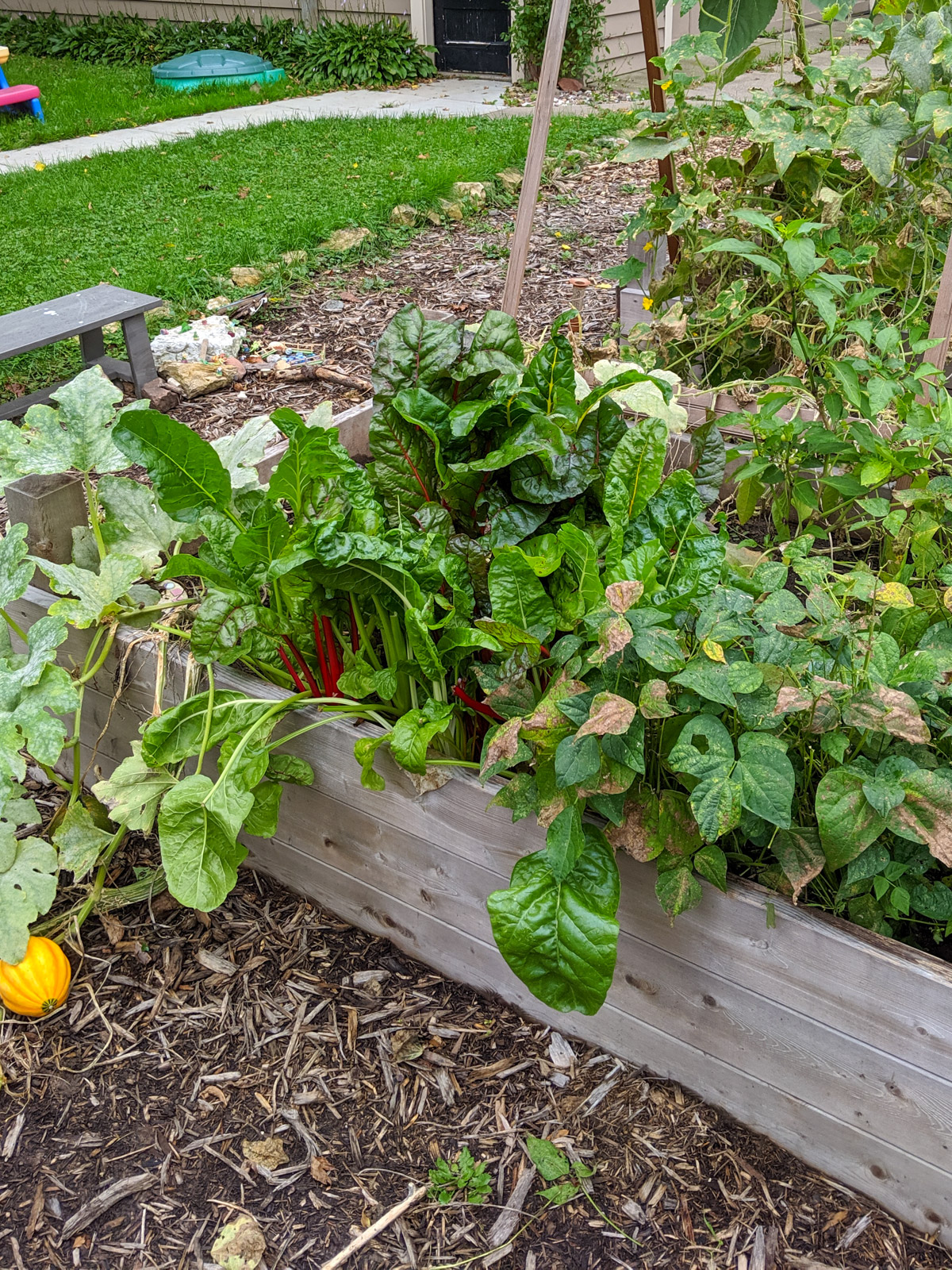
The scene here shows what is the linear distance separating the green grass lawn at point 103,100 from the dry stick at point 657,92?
6.22 meters

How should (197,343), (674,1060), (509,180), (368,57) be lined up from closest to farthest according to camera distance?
1. (674,1060)
2. (197,343)
3. (509,180)
4. (368,57)

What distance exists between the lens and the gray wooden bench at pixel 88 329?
3.36 metres

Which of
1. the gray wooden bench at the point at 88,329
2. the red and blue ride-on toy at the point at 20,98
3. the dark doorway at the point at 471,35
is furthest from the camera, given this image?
the dark doorway at the point at 471,35

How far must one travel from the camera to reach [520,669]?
4.59 feet

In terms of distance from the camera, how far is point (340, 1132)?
153cm

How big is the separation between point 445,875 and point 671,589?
58cm

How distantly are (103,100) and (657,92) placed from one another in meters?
7.41

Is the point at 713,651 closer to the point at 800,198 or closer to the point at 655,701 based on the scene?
the point at 655,701

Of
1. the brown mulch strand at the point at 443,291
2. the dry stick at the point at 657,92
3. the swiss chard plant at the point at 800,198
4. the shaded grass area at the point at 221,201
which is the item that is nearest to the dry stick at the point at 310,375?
the brown mulch strand at the point at 443,291

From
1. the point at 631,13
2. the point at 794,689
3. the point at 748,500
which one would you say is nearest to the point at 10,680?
the point at 794,689

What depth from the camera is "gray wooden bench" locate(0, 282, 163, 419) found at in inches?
132

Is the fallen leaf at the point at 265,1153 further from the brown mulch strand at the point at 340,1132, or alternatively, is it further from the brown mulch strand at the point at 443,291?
the brown mulch strand at the point at 443,291

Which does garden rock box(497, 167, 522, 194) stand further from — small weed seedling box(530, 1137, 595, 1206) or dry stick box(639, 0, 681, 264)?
small weed seedling box(530, 1137, 595, 1206)

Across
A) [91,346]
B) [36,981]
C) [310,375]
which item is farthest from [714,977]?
[91,346]
